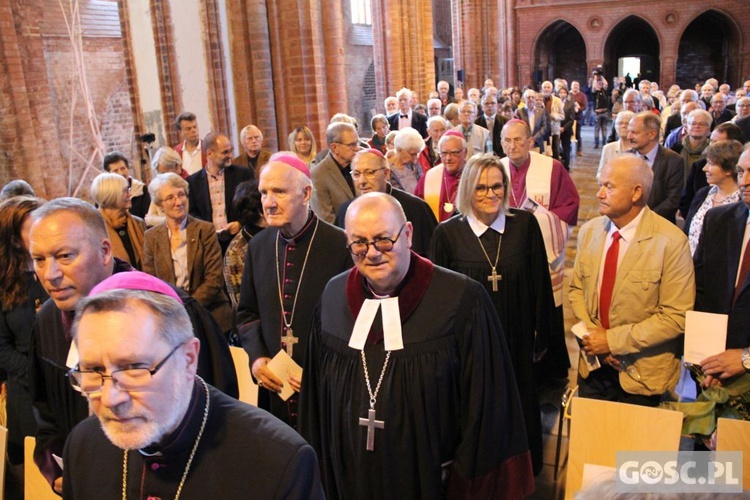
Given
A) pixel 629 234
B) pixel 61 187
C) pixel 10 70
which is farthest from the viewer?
pixel 61 187

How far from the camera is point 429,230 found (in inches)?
188

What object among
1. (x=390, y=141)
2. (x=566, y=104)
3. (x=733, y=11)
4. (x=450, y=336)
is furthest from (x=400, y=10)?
(x=733, y=11)

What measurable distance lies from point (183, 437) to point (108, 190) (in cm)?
347

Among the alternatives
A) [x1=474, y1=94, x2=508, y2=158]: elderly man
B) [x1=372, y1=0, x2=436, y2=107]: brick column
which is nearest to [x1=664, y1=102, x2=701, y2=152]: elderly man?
[x1=474, y1=94, x2=508, y2=158]: elderly man

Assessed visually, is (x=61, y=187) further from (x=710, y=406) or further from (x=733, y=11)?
(x=733, y=11)

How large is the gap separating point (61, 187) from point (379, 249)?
26.5 ft

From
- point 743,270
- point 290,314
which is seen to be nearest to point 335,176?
point 290,314

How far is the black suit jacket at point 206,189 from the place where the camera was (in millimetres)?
6008

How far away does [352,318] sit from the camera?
2.66 meters

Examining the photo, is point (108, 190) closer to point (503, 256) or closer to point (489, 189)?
point (489, 189)

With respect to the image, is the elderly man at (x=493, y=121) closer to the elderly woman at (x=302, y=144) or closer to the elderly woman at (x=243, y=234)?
the elderly woman at (x=302, y=144)

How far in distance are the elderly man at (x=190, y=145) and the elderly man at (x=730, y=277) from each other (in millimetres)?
5291

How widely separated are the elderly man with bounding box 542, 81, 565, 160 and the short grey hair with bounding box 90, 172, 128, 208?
1099 cm

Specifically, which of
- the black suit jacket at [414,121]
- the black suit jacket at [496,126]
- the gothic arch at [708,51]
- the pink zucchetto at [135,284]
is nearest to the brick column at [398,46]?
the black suit jacket at [414,121]
